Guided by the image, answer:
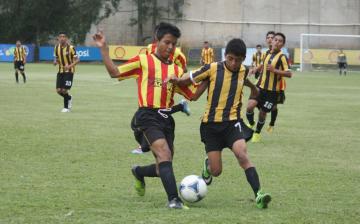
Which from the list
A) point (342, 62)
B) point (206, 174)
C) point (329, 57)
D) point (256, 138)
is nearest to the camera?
point (206, 174)

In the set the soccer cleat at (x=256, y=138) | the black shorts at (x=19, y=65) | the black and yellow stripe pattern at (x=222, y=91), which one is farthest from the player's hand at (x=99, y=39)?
the black shorts at (x=19, y=65)

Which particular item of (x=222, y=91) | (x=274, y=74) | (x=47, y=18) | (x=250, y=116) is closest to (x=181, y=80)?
(x=222, y=91)

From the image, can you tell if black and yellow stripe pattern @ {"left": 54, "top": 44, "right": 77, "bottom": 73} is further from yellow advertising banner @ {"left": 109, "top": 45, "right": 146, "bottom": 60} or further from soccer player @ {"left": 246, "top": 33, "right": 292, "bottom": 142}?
yellow advertising banner @ {"left": 109, "top": 45, "right": 146, "bottom": 60}

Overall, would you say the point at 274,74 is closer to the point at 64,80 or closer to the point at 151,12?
the point at 64,80

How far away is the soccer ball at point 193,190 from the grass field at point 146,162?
114 mm

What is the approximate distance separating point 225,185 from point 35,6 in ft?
186

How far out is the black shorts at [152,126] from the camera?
7254 mm

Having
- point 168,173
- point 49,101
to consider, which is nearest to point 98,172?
point 168,173

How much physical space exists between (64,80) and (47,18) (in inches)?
1830

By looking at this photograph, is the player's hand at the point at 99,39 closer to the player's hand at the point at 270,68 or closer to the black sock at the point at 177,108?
the black sock at the point at 177,108

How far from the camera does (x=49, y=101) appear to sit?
70.0 ft

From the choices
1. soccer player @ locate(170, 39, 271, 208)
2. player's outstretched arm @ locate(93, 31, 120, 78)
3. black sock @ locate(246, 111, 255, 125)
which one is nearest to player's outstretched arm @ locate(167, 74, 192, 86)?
soccer player @ locate(170, 39, 271, 208)

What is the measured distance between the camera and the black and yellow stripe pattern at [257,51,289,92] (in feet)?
44.0

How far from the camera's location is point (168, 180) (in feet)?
A: 23.1
